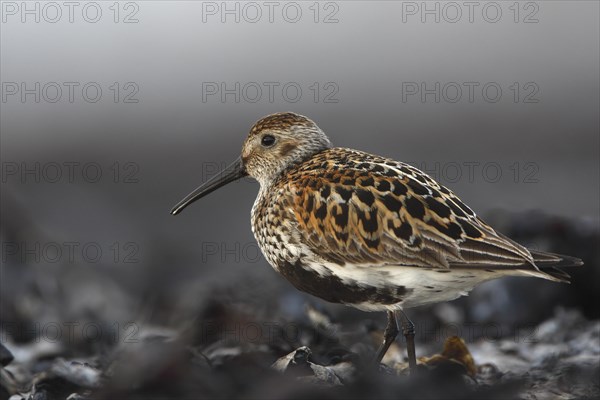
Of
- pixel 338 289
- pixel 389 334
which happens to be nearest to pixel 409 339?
pixel 389 334

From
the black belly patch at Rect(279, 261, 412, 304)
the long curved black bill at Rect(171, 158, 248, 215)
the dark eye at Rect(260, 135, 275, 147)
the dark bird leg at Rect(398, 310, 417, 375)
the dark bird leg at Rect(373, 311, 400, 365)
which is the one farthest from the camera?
the long curved black bill at Rect(171, 158, 248, 215)

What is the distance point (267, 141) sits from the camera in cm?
466

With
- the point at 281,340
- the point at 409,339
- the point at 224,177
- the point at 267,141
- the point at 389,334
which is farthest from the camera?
the point at 224,177

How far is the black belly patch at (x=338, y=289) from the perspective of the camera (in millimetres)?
3896

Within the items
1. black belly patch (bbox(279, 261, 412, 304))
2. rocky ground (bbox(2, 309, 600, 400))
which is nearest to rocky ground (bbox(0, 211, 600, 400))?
rocky ground (bbox(2, 309, 600, 400))

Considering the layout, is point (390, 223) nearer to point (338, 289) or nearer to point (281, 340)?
point (338, 289)

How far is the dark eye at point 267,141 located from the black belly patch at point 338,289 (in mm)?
793

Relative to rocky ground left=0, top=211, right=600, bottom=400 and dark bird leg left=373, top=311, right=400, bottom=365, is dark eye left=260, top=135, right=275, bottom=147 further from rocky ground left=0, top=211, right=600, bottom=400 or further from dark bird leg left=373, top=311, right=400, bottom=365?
dark bird leg left=373, top=311, right=400, bottom=365

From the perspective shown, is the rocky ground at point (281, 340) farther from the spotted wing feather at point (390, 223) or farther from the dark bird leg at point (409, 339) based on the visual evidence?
the spotted wing feather at point (390, 223)

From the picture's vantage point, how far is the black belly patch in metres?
3.90

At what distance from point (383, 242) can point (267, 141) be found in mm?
1121

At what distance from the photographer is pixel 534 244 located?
5.45m

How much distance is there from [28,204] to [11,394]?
3719 mm

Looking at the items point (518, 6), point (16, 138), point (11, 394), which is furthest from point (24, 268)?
point (518, 6)
